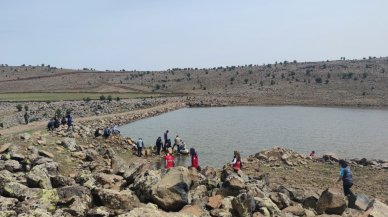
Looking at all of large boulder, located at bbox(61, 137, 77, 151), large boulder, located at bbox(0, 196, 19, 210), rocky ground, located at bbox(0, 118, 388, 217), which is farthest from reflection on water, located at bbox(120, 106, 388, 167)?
large boulder, located at bbox(0, 196, 19, 210)

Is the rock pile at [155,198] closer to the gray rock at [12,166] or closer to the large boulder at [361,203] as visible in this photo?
the large boulder at [361,203]

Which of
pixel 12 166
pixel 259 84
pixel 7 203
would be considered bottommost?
pixel 12 166

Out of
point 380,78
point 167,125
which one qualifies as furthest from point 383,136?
point 380,78

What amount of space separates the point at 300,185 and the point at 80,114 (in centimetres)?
3964

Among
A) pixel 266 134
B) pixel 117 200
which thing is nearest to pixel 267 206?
pixel 117 200

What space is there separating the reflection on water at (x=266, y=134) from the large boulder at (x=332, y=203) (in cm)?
1266

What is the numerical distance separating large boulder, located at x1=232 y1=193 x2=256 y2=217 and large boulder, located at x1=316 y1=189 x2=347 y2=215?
2.93 meters

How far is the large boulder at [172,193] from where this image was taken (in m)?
13.4

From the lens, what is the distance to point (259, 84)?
102875 millimetres

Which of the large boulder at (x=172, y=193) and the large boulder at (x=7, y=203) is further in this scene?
the large boulder at (x=172, y=193)

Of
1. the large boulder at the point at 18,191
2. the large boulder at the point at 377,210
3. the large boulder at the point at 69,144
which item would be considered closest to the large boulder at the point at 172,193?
the large boulder at the point at 18,191

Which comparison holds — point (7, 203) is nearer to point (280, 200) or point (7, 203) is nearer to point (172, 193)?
point (172, 193)

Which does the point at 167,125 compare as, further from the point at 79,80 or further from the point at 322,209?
the point at 79,80

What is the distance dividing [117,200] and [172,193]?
Result: 176 centimetres
